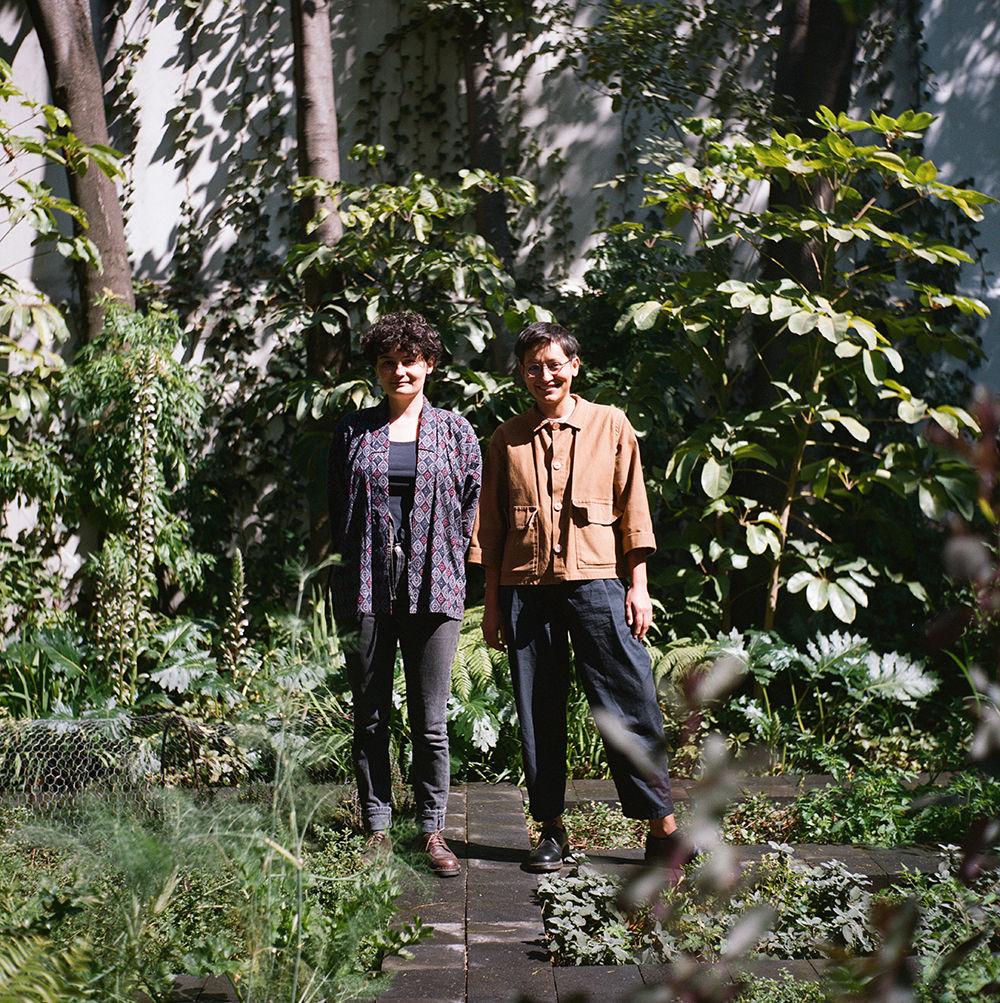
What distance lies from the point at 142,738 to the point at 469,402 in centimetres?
220

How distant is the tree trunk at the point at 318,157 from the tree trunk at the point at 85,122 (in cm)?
92

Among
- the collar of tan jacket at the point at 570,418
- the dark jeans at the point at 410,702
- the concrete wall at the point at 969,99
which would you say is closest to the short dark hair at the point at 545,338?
the collar of tan jacket at the point at 570,418

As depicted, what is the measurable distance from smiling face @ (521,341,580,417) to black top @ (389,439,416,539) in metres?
0.45

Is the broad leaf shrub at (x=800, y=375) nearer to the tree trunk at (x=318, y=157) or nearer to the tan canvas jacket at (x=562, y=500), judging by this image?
the tan canvas jacket at (x=562, y=500)

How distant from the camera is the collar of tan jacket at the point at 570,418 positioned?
12.9ft

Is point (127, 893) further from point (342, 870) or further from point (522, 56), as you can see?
point (522, 56)

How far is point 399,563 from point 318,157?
301 cm

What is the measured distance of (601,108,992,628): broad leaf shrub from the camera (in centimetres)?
482

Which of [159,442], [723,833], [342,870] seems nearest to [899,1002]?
[342,870]

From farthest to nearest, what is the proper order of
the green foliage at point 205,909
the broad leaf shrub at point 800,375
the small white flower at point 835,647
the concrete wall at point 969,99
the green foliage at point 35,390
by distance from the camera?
the concrete wall at point 969,99, the green foliage at point 35,390, the small white flower at point 835,647, the broad leaf shrub at point 800,375, the green foliage at point 205,909

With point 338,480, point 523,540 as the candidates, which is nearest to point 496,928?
point 523,540

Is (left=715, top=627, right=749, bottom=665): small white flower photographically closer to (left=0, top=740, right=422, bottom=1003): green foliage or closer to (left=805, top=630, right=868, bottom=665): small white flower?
(left=805, top=630, right=868, bottom=665): small white flower

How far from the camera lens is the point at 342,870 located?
3588mm

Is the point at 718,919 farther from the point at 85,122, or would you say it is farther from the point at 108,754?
the point at 85,122
